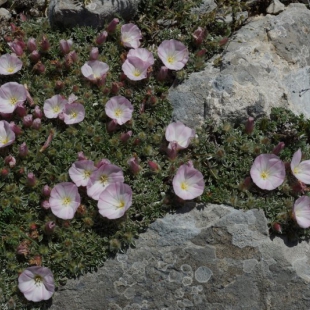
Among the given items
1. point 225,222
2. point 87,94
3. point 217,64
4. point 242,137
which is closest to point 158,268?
point 225,222

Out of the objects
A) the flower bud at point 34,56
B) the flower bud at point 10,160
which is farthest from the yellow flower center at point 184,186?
the flower bud at point 34,56

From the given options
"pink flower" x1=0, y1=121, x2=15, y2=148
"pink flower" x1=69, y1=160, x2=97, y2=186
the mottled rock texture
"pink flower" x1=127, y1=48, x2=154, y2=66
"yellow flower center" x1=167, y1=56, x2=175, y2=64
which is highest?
"pink flower" x1=127, y1=48, x2=154, y2=66

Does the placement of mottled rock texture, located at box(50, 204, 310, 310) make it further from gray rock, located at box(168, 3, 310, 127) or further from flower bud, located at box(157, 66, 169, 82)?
flower bud, located at box(157, 66, 169, 82)

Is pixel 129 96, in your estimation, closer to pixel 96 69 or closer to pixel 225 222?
pixel 96 69

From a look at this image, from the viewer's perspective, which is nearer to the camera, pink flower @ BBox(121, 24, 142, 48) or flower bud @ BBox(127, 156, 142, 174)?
flower bud @ BBox(127, 156, 142, 174)

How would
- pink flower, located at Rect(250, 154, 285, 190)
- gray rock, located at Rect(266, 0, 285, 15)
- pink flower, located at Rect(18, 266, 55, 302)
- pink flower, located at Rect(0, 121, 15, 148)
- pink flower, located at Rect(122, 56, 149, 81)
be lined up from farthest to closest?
1. gray rock, located at Rect(266, 0, 285, 15)
2. pink flower, located at Rect(122, 56, 149, 81)
3. pink flower, located at Rect(0, 121, 15, 148)
4. pink flower, located at Rect(250, 154, 285, 190)
5. pink flower, located at Rect(18, 266, 55, 302)

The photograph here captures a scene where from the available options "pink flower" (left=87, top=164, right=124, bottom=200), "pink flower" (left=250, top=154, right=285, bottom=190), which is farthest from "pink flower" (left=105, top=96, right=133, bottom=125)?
"pink flower" (left=250, top=154, right=285, bottom=190)

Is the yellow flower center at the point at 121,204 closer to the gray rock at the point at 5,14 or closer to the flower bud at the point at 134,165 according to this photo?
the flower bud at the point at 134,165
